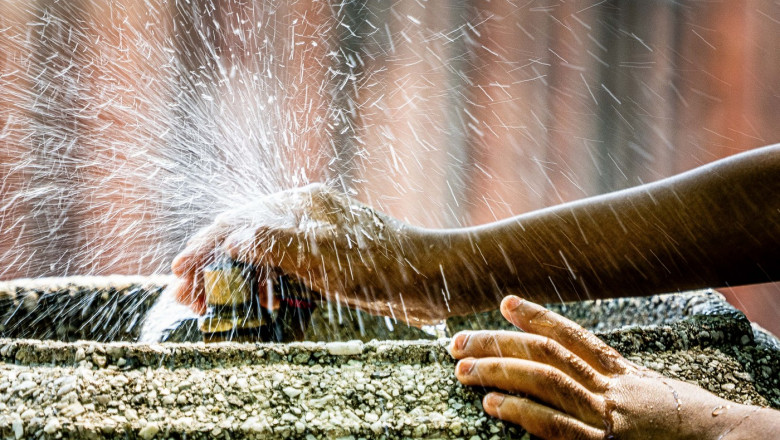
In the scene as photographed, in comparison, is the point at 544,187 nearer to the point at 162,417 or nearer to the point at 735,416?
the point at 735,416

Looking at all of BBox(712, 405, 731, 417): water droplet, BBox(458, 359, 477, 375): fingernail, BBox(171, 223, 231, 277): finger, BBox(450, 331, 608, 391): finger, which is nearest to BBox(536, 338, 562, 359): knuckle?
BBox(450, 331, 608, 391): finger

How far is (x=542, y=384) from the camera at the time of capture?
32.3 inches

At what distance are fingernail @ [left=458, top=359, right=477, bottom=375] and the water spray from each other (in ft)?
1.65

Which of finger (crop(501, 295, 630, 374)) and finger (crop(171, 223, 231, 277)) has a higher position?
finger (crop(171, 223, 231, 277))

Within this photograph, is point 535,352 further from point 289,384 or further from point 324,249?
point 324,249

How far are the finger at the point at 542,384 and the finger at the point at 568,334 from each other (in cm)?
7

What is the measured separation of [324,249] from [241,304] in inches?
9.7

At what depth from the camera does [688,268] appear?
4.05 feet

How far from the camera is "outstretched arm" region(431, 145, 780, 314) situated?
113 centimetres

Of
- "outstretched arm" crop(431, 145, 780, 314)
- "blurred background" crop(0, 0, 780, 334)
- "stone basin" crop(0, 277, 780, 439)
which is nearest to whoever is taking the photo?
"stone basin" crop(0, 277, 780, 439)

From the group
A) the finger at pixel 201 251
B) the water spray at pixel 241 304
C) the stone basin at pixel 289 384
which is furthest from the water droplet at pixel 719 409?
the finger at pixel 201 251

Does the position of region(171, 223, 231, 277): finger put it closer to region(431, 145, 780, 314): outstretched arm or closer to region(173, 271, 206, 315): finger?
region(173, 271, 206, 315): finger

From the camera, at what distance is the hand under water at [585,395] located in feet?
2.64

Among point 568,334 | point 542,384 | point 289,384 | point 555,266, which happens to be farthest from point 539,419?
point 555,266
